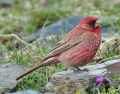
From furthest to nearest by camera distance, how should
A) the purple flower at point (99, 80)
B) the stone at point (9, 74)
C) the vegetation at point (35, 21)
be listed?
the vegetation at point (35, 21), the stone at point (9, 74), the purple flower at point (99, 80)

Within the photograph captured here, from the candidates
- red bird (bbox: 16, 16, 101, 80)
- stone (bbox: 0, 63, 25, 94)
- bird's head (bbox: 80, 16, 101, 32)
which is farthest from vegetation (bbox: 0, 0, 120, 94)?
bird's head (bbox: 80, 16, 101, 32)

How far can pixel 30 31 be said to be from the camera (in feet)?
43.7

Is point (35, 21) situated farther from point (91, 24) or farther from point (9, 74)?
point (91, 24)

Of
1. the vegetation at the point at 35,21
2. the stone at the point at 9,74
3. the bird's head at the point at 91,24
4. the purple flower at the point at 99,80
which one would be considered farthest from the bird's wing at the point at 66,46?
the purple flower at the point at 99,80

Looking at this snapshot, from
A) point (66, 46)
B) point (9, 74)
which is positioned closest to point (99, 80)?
point (66, 46)

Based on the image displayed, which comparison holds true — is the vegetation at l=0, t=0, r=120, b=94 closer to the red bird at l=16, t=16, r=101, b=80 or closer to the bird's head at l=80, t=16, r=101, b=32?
the red bird at l=16, t=16, r=101, b=80

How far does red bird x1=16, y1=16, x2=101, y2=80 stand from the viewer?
29.6ft

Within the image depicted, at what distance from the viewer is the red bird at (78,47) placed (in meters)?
9.02

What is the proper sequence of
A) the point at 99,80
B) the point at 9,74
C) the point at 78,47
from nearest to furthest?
the point at 99,80 < the point at 78,47 < the point at 9,74

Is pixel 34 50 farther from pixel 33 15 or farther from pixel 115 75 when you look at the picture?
pixel 33 15

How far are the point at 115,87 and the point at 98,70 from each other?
354mm

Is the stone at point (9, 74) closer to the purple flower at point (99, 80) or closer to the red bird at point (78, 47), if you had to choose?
the red bird at point (78, 47)

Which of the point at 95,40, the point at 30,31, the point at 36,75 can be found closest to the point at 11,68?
the point at 36,75

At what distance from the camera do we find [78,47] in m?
9.12
